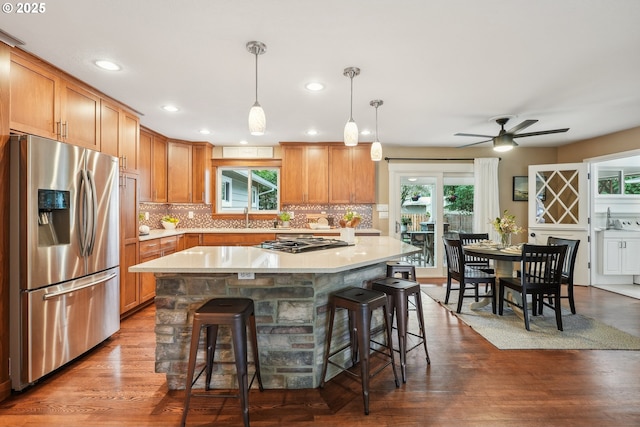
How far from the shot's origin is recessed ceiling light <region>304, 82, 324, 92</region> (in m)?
2.87

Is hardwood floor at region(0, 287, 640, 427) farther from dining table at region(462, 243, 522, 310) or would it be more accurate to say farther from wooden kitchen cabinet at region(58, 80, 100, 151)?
wooden kitchen cabinet at region(58, 80, 100, 151)

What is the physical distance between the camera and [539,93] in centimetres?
311

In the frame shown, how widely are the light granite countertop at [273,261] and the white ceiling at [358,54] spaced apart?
4.86 feet

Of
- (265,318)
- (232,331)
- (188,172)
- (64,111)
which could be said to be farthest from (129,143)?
(232,331)

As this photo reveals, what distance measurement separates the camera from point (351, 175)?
5.27 m

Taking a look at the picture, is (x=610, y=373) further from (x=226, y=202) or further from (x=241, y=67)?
(x=226, y=202)

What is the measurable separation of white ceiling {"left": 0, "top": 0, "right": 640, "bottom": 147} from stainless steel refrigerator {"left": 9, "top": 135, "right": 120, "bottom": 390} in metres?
0.85

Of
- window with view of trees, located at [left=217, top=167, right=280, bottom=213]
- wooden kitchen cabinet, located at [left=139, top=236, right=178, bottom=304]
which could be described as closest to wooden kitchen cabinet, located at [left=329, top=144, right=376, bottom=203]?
window with view of trees, located at [left=217, top=167, right=280, bottom=213]

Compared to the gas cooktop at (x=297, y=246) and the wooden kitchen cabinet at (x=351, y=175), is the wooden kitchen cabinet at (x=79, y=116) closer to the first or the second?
the gas cooktop at (x=297, y=246)

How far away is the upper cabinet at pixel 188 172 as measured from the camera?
5.11 m

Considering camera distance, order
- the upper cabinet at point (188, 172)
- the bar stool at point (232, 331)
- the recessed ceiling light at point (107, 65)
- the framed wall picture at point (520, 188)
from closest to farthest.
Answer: the bar stool at point (232, 331), the recessed ceiling light at point (107, 65), the upper cabinet at point (188, 172), the framed wall picture at point (520, 188)

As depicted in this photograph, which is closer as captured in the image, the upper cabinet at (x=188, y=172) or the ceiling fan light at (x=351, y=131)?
the ceiling fan light at (x=351, y=131)

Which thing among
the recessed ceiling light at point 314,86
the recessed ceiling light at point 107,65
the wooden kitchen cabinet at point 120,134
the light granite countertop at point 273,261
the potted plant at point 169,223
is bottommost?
the light granite countertop at point 273,261

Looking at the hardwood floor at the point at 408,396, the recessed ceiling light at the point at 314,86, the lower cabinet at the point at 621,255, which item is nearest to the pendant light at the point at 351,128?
the recessed ceiling light at the point at 314,86
